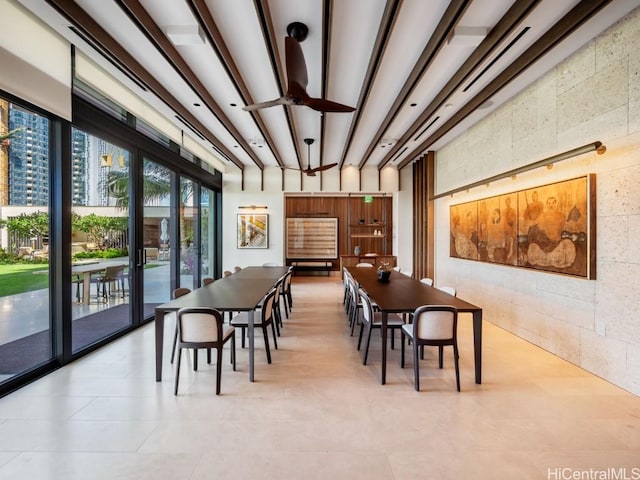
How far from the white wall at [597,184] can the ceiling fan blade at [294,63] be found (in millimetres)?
3020

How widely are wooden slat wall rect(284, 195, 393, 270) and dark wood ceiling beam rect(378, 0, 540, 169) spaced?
18.3 feet

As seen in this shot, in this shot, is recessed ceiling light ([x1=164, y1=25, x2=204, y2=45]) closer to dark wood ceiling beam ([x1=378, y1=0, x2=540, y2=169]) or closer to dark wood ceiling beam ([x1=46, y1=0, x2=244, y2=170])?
dark wood ceiling beam ([x1=46, y1=0, x2=244, y2=170])

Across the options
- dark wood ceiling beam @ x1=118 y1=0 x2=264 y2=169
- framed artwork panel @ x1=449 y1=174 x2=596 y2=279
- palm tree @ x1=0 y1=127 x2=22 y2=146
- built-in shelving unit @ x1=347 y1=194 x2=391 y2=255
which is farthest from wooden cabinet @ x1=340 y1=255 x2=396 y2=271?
palm tree @ x1=0 y1=127 x2=22 y2=146

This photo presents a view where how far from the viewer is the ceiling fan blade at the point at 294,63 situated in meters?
2.78

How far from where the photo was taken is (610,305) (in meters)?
3.21

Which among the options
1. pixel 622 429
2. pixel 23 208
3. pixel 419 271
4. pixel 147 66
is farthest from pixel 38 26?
pixel 419 271

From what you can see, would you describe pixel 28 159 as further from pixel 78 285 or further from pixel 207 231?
pixel 207 231

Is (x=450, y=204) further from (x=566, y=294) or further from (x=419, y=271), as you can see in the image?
(x=566, y=294)

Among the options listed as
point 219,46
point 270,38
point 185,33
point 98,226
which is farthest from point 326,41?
point 98,226

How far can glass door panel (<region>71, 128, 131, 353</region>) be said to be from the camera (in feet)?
13.0

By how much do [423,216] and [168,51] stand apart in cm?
694

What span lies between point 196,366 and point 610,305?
4.32 meters

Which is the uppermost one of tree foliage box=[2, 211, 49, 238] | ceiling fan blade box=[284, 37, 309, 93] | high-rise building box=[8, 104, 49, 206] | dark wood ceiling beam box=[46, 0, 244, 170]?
dark wood ceiling beam box=[46, 0, 244, 170]

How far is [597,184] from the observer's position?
3367 mm
